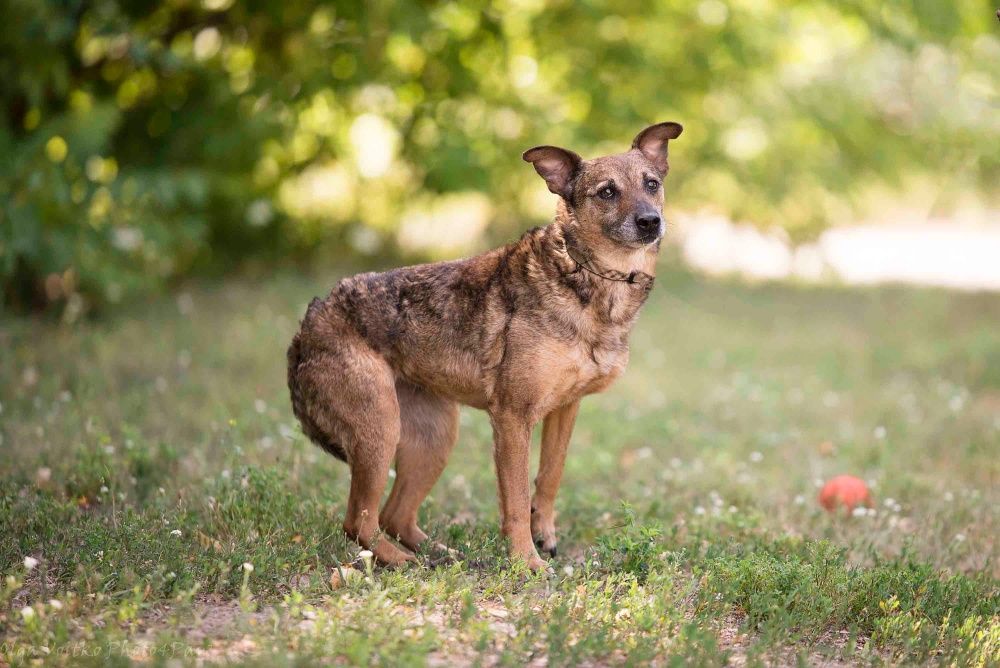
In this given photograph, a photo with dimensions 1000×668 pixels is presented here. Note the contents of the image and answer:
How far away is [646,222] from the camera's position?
17.0 feet

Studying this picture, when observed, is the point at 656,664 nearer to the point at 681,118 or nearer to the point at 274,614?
the point at 274,614

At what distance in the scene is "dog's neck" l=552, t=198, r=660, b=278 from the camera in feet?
17.5

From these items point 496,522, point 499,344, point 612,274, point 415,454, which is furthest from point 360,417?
point 612,274

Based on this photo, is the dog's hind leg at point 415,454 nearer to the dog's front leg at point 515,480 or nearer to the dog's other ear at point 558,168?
the dog's front leg at point 515,480

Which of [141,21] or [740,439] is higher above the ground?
[141,21]

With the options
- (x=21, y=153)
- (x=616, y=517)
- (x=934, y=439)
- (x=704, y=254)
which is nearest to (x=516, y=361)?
(x=616, y=517)

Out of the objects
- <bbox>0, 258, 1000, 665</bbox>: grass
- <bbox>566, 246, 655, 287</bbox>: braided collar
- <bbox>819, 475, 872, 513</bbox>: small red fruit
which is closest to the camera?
<bbox>0, 258, 1000, 665</bbox>: grass

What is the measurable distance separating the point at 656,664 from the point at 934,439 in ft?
16.8

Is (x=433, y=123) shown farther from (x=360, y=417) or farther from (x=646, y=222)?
(x=360, y=417)

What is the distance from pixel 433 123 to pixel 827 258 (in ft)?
23.1

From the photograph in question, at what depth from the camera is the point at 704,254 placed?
1783 centimetres

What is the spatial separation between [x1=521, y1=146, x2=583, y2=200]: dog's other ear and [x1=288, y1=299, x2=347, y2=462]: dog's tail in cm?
129

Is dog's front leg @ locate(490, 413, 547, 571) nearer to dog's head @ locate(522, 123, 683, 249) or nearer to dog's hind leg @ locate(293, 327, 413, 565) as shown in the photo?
dog's hind leg @ locate(293, 327, 413, 565)

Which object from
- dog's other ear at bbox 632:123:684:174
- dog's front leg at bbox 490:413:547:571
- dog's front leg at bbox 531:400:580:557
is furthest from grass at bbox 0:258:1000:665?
dog's other ear at bbox 632:123:684:174
